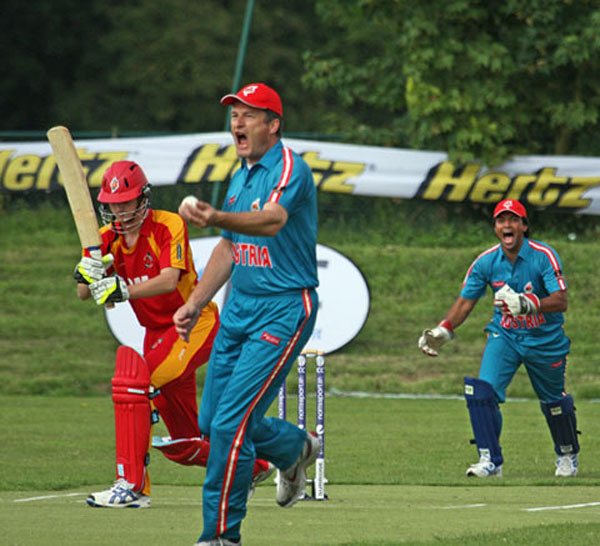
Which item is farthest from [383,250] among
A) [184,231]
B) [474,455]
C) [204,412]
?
[204,412]

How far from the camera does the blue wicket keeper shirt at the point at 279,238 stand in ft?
20.4

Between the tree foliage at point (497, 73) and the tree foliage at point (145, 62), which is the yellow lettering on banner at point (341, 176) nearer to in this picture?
the tree foliage at point (497, 73)

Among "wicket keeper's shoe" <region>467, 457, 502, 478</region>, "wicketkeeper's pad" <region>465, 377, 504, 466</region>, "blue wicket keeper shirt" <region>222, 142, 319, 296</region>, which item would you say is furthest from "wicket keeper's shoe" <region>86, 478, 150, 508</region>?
"wicketkeeper's pad" <region>465, 377, 504, 466</region>

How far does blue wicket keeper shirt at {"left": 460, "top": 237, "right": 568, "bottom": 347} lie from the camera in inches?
408

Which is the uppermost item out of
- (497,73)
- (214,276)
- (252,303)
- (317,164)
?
(497,73)

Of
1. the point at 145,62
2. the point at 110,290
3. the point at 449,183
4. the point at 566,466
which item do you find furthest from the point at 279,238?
the point at 145,62

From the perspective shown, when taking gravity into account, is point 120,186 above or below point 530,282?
above

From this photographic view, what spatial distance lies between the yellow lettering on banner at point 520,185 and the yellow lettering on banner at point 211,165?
12.4 feet

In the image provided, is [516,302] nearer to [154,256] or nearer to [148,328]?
[148,328]

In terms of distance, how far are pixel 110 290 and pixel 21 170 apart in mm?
12553

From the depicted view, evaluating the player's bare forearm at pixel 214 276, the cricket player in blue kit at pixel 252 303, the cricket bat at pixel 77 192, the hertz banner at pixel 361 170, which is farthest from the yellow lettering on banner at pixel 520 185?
the player's bare forearm at pixel 214 276

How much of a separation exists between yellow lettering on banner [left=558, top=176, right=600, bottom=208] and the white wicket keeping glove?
12.1 metres

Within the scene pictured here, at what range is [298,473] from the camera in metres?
6.91

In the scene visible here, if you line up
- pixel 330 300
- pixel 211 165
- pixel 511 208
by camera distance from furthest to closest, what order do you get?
pixel 211 165
pixel 330 300
pixel 511 208
